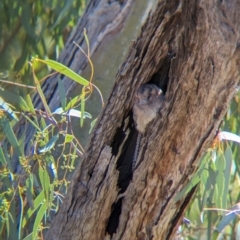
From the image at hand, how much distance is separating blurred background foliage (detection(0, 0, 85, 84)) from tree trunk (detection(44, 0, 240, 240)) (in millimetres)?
1127

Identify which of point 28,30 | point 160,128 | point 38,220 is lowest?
point 38,220

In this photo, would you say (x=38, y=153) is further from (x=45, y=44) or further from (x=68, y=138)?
(x=45, y=44)

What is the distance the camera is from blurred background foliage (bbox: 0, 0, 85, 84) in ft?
7.27

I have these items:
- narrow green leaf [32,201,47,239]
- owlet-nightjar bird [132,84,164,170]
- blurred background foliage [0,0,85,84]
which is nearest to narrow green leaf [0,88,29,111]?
narrow green leaf [32,201,47,239]

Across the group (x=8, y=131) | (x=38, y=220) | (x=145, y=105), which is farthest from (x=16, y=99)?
(x=145, y=105)

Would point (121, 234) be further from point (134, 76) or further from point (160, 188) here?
point (134, 76)

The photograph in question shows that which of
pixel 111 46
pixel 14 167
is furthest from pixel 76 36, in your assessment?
pixel 14 167

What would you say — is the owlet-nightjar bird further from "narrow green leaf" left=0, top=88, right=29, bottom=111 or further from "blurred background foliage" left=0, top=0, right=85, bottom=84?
"blurred background foliage" left=0, top=0, right=85, bottom=84

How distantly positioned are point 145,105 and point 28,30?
1.24m

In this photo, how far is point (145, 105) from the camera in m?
1.02

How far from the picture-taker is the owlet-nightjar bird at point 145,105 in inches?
39.9

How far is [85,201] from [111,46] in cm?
77

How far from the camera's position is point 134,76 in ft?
3.44

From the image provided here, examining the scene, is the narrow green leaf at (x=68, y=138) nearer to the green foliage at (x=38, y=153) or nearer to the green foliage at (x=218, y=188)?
the green foliage at (x=38, y=153)
